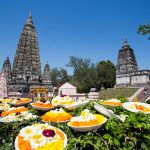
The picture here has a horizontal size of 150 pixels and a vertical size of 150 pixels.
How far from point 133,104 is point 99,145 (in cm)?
141

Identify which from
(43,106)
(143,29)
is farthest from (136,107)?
(143,29)

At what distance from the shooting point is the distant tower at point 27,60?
43.8 metres

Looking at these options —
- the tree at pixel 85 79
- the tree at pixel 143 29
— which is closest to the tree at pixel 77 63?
the tree at pixel 85 79

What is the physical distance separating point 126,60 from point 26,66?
73.2 feet

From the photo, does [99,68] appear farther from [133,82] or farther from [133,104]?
[133,104]

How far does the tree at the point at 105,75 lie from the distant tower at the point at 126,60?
3286 mm

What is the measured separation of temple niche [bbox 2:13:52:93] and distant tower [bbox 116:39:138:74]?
16.9 m

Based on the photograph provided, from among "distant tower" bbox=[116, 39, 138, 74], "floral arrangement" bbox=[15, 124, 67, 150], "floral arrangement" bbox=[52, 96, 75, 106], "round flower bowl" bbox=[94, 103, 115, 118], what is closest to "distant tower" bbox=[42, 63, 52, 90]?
"distant tower" bbox=[116, 39, 138, 74]

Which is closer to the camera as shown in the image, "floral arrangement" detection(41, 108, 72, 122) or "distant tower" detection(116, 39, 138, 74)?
"floral arrangement" detection(41, 108, 72, 122)

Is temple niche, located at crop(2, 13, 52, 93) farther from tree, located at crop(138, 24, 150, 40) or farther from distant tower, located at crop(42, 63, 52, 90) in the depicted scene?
tree, located at crop(138, 24, 150, 40)

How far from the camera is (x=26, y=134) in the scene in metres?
2.75

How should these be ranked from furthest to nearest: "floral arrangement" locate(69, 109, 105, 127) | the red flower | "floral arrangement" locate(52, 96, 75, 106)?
"floral arrangement" locate(52, 96, 75, 106) < "floral arrangement" locate(69, 109, 105, 127) < the red flower

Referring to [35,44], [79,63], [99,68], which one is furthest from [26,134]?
[79,63]

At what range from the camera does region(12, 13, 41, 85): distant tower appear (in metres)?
43.8
